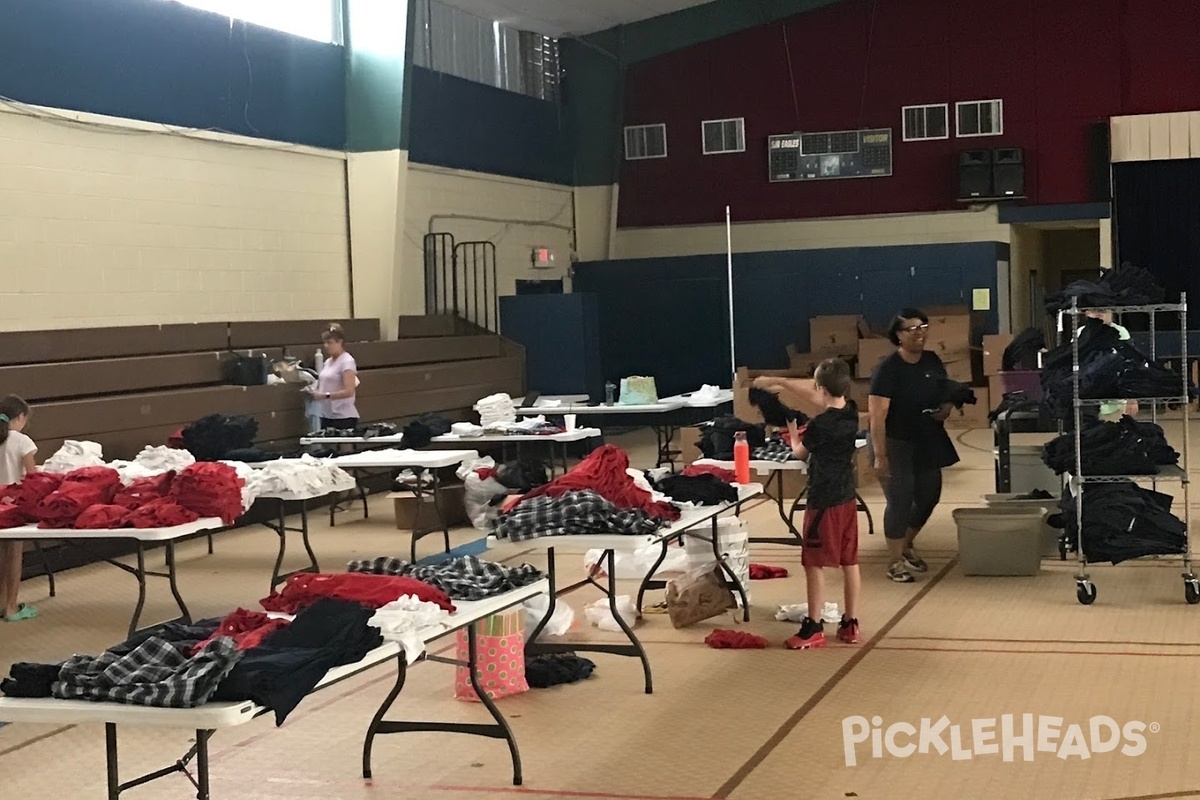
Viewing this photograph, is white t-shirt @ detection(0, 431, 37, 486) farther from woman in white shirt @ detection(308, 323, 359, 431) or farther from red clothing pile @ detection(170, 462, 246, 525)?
woman in white shirt @ detection(308, 323, 359, 431)

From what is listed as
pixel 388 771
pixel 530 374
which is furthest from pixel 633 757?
pixel 530 374

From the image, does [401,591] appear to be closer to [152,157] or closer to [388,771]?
[388,771]

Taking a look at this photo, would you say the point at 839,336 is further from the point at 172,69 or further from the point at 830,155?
the point at 172,69

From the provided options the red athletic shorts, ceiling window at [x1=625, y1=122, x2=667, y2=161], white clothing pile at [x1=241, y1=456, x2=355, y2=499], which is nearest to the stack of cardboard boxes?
ceiling window at [x1=625, y1=122, x2=667, y2=161]

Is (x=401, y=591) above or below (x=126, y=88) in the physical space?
below

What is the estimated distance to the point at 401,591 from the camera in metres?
4.27

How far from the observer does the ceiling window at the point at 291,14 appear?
12.1 metres

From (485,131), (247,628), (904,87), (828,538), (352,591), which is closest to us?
(247,628)

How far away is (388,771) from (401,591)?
34.3 inches

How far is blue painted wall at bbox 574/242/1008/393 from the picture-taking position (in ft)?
55.3

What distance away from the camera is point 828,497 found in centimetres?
629

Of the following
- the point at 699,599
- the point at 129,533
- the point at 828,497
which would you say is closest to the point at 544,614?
the point at 699,599

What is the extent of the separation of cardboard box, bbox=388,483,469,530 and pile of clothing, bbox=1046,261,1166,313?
174 inches

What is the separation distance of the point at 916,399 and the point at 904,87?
35.1 ft
